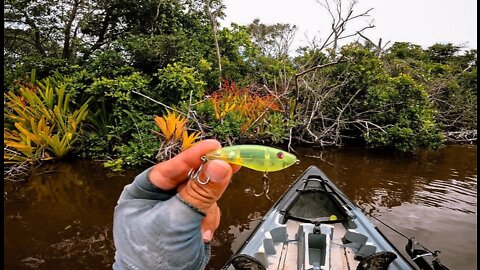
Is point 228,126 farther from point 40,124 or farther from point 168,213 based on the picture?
point 168,213

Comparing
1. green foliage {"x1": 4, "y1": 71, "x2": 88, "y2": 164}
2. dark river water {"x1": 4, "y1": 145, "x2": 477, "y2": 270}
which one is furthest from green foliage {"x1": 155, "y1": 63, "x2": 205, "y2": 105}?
dark river water {"x1": 4, "y1": 145, "x2": 477, "y2": 270}

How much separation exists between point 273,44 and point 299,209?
655 inches

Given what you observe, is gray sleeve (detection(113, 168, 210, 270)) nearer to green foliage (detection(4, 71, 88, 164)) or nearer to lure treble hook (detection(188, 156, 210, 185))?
lure treble hook (detection(188, 156, 210, 185))

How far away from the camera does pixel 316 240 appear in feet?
11.7

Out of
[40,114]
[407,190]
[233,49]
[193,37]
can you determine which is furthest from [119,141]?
[407,190]

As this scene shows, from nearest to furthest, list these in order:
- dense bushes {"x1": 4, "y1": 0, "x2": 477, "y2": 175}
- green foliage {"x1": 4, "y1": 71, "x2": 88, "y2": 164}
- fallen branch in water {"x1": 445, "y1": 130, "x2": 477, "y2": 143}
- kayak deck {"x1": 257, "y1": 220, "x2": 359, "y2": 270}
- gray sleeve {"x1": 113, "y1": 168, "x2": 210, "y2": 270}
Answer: gray sleeve {"x1": 113, "y1": 168, "x2": 210, "y2": 270} < kayak deck {"x1": 257, "y1": 220, "x2": 359, "y2": 270} < green foliage {"x1": 4, "y1": 71, "x2": 88, "y2": 164} < dense bushes {"x1": 4, "y1": 0, "x2": 477, "y2": 175} < fallen branch in water {"x1": 445, "y1": 130, "x2": 477, "y2": 143}

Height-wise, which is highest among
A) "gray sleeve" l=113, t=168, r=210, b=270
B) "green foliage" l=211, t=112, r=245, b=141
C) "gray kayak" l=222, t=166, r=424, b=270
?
"gray sleeve" l=113, t=168, r=210, b=270

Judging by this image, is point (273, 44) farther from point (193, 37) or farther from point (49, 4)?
point (49, 4)

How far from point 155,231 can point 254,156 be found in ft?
1.13

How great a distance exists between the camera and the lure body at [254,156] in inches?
33.9

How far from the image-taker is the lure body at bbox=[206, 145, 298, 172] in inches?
33.9

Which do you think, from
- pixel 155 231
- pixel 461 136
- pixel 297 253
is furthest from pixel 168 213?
pixel 461 136

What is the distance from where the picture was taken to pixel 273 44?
790 inches

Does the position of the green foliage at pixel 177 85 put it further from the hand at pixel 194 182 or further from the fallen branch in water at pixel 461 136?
the fallen branch in water at pixel 461 136
